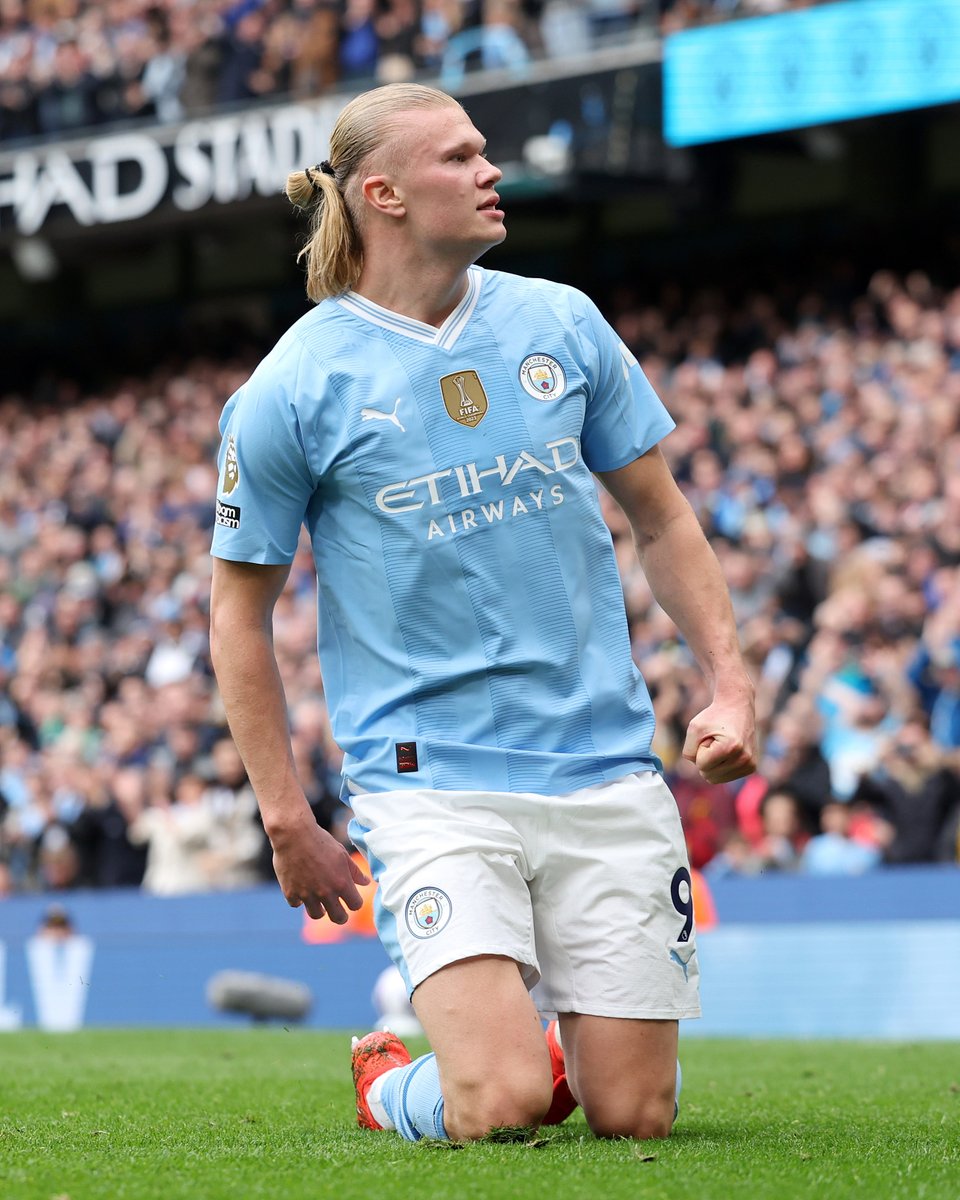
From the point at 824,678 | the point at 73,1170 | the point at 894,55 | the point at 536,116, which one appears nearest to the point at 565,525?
the point at 73,1170

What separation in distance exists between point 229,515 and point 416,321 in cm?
63

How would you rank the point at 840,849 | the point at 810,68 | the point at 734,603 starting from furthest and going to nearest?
the point at 810,68
the point at 734,603
the point at 840,849

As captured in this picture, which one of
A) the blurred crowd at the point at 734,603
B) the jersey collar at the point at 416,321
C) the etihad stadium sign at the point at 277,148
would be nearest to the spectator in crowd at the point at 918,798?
the blurred crowd at the point at 734,603

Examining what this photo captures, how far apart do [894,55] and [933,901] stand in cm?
764

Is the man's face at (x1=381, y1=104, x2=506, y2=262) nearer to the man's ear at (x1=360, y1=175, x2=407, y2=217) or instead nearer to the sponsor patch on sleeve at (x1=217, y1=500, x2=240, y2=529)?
the man's ear at (x1=360, y1=175, x2=407, y2=217)

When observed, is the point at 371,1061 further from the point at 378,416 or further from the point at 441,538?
the point at 378,416

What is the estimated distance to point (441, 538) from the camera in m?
4.36

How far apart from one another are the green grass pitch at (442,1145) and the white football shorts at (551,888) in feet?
1.12

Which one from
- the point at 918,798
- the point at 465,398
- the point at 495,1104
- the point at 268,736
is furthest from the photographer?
the point at 918,798

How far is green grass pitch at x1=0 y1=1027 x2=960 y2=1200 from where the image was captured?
3.51 metres

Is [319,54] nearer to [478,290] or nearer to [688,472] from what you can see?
[688,472]

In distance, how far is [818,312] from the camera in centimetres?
1684

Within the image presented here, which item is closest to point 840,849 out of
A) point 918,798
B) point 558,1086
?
point 918,798

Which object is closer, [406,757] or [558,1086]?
[406,757]
